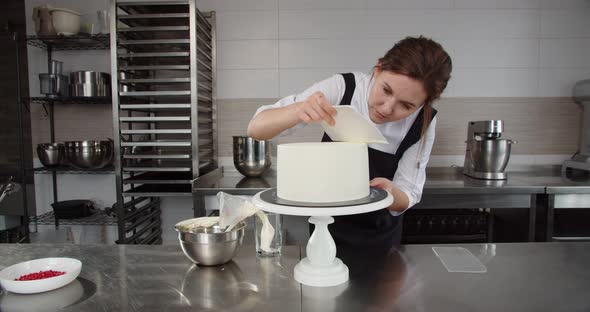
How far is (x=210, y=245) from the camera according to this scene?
1.11m

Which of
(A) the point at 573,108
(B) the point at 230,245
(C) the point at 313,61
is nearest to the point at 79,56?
(C) the point at 313,61

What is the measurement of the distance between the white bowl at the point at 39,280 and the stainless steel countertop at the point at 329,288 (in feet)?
0.08

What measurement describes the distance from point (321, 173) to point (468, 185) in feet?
5.98

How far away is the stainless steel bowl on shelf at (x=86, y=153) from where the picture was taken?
2783mm

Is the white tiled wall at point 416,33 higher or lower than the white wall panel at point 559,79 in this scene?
higher

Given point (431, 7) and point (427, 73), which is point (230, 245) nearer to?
point (427, 73)

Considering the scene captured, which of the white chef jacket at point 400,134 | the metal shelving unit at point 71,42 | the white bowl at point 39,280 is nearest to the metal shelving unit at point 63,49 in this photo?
the metal shelving unit at point 71,42

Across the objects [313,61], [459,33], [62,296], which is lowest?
[62,296]

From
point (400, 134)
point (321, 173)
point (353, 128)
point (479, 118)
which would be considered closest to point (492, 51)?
point (479, 118)

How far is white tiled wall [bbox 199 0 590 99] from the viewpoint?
3.03 meters

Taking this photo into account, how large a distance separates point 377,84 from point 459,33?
2.16m

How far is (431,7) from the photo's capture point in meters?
3.02

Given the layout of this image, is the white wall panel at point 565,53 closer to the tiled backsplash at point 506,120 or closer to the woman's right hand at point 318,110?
the tiled backsplash at point 506,120

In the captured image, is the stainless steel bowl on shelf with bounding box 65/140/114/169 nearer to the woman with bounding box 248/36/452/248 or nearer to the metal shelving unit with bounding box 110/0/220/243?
the metal shelving unit with bounding box 110/0/220/243
